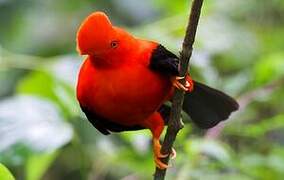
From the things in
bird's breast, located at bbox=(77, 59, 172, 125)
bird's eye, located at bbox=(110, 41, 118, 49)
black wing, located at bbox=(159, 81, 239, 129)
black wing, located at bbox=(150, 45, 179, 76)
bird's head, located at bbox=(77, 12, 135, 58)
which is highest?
bird's head, located at bbox=(77, 12, 135, 58)

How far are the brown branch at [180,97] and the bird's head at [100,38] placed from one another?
0.19 metres

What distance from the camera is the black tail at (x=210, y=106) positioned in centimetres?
198

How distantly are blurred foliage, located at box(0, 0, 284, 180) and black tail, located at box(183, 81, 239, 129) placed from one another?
0.42 feet

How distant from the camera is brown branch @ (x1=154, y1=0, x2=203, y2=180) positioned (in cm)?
139

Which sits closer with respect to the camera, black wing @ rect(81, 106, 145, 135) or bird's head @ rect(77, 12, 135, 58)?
bird's head @ rect(77, 12, 135, 58)

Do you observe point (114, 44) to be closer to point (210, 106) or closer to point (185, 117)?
point (210, 106)

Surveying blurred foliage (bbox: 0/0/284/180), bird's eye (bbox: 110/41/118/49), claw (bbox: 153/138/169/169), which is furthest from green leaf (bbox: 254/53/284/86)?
bird's eye (bbox: 110/41/118/49)

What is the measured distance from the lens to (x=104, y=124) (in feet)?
6.08

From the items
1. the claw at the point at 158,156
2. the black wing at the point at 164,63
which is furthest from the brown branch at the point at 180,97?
the black wing at the point at 164,63

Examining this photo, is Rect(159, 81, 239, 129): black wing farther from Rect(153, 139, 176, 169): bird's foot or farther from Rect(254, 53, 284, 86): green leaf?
Rect(254, 53, 284, 86): green leaf

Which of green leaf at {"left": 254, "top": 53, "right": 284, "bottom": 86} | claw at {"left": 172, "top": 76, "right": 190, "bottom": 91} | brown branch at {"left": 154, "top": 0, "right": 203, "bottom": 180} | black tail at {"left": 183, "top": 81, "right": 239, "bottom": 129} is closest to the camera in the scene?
brown branch at {"left": 154, "top": 0, "right": 203, "bottom": 180}

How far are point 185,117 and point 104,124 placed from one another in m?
0.45

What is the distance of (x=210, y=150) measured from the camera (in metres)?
2.10

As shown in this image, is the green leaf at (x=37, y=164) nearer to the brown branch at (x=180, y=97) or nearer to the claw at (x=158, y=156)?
the claw at (x=158, y=156)
